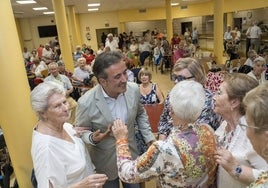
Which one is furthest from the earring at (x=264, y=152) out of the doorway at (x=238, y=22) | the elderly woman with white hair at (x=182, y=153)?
the doorway at (x=238, y=22)

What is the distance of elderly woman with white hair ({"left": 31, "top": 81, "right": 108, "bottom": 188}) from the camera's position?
137cm

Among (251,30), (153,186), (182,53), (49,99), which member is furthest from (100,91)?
(251,30)

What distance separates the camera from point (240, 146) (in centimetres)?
141

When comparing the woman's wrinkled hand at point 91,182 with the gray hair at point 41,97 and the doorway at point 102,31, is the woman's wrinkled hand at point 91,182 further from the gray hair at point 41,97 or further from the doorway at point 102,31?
the doorway at point 102,31

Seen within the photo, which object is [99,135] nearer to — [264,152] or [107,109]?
[107,109]

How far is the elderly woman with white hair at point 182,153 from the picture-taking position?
3.95 ft

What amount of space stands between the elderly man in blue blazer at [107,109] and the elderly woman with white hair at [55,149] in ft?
0.61

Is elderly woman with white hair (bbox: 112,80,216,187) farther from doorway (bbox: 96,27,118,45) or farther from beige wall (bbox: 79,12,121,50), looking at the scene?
doorway (bbox: 96,27,118,45)

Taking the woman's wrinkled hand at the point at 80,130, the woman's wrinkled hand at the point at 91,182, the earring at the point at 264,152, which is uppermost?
the earring at the point at 264,152

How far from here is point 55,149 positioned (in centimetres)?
142

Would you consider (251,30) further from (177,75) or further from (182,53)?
(177,75)

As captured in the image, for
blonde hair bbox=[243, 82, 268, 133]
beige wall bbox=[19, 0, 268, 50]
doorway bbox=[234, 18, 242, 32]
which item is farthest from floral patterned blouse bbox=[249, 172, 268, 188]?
doorway bbox=[234, 18, 242, 32]

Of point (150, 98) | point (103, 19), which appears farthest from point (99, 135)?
point (103, 19)

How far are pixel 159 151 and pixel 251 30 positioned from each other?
1265cm
